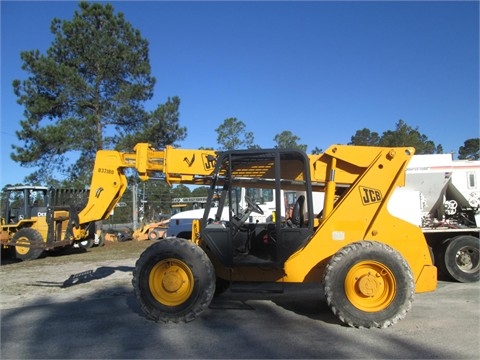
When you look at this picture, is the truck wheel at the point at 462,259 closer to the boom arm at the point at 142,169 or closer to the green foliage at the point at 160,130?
the boom arm at the point at 142,169

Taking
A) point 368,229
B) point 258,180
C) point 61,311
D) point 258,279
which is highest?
point 258,180

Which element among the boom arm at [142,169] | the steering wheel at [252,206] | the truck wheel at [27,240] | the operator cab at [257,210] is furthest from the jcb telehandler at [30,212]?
the operator cab at [257,210]

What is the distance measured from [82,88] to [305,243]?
20237mm

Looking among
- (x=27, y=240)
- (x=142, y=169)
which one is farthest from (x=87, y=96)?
(x=142, y=169)

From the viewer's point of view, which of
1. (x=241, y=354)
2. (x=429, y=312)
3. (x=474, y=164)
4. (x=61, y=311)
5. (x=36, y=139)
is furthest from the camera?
(x=36, y=139)

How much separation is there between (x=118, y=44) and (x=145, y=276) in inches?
787

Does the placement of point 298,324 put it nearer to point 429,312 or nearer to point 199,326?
point 199,326

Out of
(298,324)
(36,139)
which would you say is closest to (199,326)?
(298,324)

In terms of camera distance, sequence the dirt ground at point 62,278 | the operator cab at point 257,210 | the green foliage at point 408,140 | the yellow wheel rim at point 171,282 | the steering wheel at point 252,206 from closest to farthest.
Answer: the yellow wheel rim at point 171,282 < the operator cab at point 257,210 < the steering wheel at point 252,206 < the dirt ground at point 62,278 < the green foliage at point 408,140

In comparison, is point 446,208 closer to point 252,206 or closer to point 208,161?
point 252,206

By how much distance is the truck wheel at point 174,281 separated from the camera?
643cm

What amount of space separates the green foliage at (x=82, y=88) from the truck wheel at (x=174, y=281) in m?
18.0

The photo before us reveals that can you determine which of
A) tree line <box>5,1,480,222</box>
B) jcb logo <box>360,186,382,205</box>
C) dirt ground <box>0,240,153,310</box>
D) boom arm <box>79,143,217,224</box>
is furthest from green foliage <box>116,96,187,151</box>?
jcb logo <box>360,186,382,205</box>

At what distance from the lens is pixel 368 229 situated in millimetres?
6664
